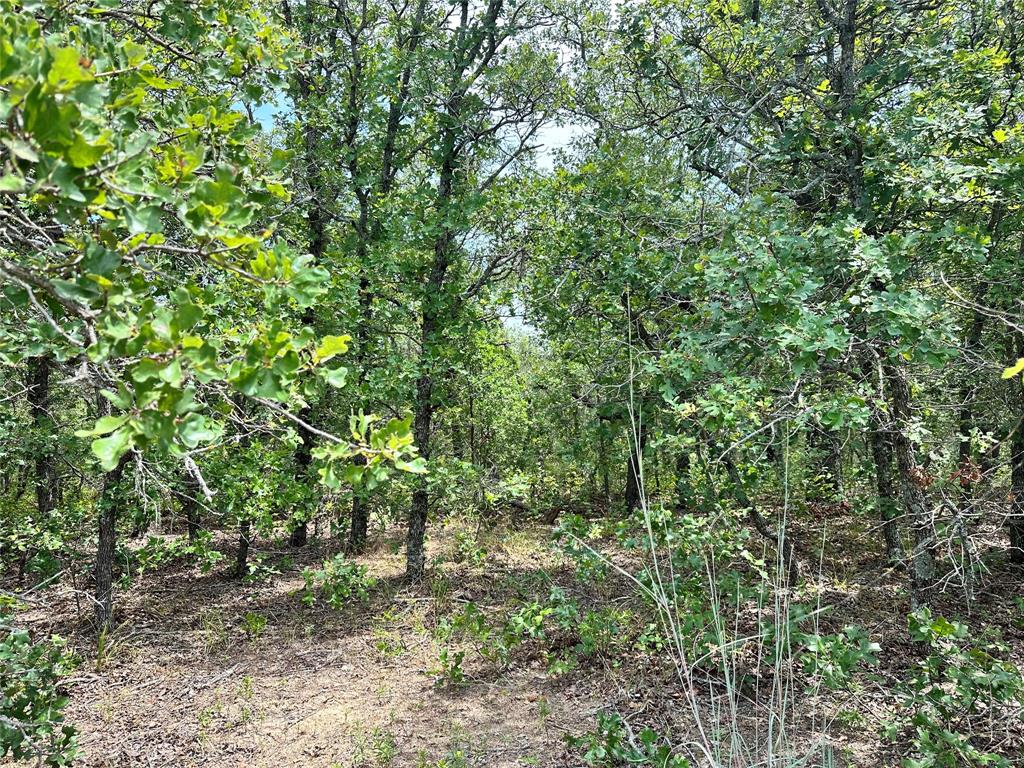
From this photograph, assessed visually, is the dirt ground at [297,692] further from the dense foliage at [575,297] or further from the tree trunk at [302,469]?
the tree trunk at [302,469]

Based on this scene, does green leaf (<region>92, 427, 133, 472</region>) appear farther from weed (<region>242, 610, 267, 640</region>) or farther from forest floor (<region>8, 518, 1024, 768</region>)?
weed (<region>242, 610, 267, 640</region>)

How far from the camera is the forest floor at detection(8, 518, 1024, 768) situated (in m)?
3.65

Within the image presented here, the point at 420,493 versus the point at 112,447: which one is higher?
the point at 112,447

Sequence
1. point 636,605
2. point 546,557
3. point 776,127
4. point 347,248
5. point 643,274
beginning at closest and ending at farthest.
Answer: point 643,274
point 776,127
point 636,605
point 347,248
point 546,557

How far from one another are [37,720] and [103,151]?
240 centimetres

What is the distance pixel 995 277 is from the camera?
11.8 ft

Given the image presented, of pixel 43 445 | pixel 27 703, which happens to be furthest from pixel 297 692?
pixel 43 445

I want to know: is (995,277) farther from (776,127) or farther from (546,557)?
(546,557)

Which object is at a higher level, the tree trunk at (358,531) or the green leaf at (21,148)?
the green leaf at (21,148)

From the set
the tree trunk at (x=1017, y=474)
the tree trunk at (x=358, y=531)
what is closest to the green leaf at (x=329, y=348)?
the tree trunk at (x=1017, y=474)

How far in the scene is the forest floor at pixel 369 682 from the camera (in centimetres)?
365

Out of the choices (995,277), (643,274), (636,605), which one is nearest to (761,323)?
(643,274)

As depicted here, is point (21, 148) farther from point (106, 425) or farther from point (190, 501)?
point (190, 501)

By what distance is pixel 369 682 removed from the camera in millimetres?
4648
